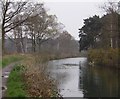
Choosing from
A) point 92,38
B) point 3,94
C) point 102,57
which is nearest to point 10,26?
point 102,57

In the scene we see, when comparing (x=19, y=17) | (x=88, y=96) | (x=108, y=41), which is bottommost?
(x=88, y=96)

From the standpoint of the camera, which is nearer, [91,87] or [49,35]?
[91,87]

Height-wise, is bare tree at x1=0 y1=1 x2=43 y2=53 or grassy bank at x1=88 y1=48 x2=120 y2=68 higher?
bare tree at x1=0 y1=1 x2=43 y2=53

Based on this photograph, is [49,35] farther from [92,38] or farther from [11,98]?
[11,98]

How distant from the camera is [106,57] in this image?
5209 centimetres

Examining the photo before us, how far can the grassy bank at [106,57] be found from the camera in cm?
4614

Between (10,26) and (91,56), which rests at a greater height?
(10,26)

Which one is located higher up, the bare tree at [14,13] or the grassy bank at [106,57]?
the bare tree at [14,13]

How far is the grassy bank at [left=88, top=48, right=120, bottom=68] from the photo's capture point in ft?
151

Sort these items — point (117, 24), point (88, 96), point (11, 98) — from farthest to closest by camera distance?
point (117, 24)
point (88, 96)
point (11, 98)

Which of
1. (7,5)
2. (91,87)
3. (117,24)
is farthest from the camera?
(7,5)

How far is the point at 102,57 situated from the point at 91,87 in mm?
30700

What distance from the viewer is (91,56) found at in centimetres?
6278

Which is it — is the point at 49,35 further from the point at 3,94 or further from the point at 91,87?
the point at 3,94
